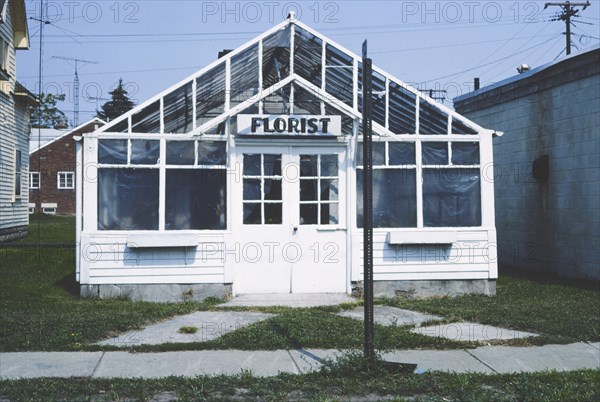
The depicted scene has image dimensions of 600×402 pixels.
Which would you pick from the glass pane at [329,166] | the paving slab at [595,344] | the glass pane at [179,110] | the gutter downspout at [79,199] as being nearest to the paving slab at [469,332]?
the paving slab at [595,344]

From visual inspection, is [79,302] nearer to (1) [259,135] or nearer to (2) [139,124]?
(2) [139,124]

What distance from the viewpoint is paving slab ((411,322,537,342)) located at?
8812mm

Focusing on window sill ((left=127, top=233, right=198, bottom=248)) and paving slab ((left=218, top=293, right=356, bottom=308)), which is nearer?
paving slab ((left=218, top=293, right=356, bottom=308))

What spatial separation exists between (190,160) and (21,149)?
15.5 m

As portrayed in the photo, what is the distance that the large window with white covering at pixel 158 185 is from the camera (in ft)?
38.9

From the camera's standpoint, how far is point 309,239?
12.2 metres

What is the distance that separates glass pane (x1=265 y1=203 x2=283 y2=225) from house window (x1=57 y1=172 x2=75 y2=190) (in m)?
44.7

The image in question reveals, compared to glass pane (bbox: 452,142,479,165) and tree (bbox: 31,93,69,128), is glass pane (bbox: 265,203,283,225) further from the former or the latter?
tree (bbox: 31,93,69,128)

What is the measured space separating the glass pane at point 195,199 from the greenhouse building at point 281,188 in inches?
0.7

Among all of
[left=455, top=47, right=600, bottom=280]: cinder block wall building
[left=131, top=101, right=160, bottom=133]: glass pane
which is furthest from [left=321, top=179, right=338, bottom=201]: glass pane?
[left=455, top=47, right=600, bottom=280]: cinder block wall building

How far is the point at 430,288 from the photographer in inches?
490

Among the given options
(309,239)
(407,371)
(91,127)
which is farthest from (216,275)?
(91,127)

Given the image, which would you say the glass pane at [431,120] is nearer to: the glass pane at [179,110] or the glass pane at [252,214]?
the glass pane at [252,214]

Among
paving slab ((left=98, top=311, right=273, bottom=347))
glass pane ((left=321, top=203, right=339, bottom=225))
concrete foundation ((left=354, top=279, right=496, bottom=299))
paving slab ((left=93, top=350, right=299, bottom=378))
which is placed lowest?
paving slab ((left=93, top=350, right=299, bottom=378))
